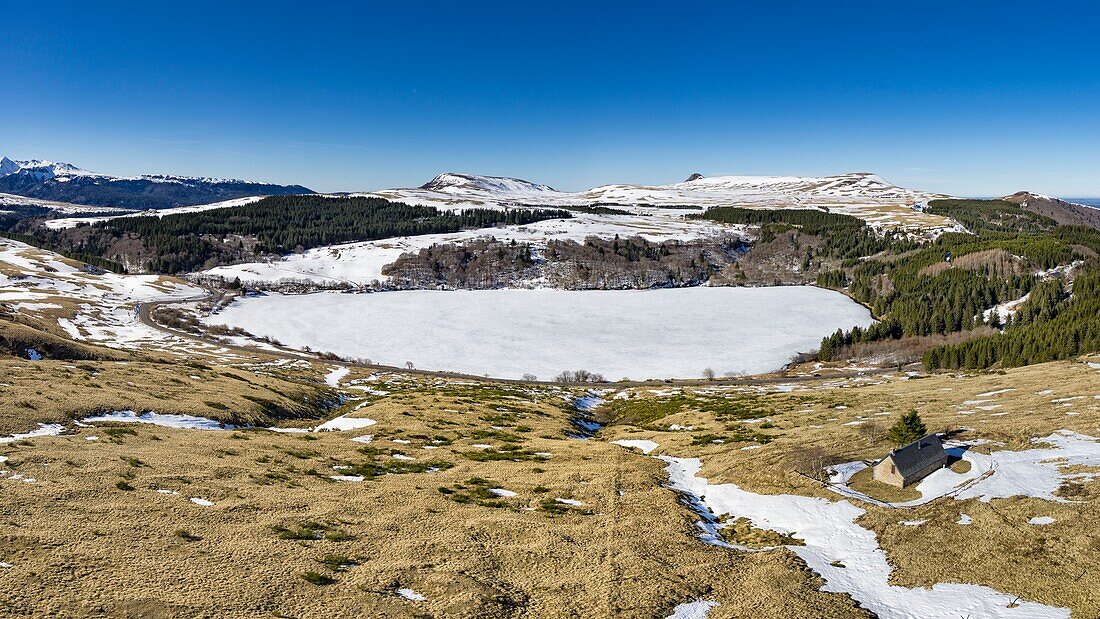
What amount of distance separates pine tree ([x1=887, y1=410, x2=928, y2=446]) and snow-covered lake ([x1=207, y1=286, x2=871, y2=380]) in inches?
3452

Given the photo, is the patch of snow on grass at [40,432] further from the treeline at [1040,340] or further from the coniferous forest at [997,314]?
the coniferous forest at [997,314]

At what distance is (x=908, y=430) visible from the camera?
38625mm

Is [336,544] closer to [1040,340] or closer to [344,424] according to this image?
[344,424]

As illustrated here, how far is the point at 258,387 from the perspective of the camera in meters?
63.1

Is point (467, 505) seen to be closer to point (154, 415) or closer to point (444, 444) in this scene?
point (444, 444)

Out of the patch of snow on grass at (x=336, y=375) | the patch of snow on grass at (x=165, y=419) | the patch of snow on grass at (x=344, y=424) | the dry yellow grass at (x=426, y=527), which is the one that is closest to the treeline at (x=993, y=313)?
the dry yellow grass at (x=426, y=527)

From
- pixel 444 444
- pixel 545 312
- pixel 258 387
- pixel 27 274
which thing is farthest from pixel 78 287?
pixel 444 444

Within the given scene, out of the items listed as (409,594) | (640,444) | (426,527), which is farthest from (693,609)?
(640,444)

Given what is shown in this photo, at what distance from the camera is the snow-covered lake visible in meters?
135

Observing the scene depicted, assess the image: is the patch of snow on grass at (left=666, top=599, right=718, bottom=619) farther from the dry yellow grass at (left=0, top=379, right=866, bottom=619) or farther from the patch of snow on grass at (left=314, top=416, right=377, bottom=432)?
the patch of snow on grass at (left=314, top=416, right=377, bottom=432)

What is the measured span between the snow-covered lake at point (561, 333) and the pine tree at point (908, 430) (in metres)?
87.7

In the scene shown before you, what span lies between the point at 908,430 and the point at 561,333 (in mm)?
126739

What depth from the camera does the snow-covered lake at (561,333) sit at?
135250 millimetres

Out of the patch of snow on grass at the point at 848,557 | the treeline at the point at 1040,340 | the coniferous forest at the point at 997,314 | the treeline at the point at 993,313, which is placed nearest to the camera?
the patch of snow on grass at the point at 848,557
